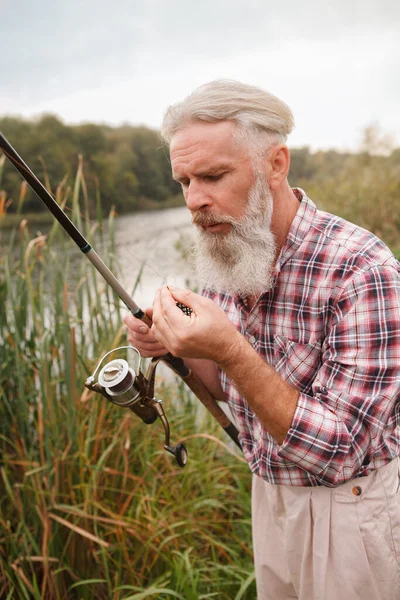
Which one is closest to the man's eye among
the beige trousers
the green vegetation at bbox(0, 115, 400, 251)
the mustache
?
the mustache

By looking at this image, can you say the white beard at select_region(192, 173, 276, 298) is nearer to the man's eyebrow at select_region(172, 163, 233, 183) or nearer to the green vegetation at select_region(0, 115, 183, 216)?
the man's eyebrow at select_region(172, 163, 233, 183)

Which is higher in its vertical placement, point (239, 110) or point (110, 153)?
point (110, 153)

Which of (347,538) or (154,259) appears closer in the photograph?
(347,538)

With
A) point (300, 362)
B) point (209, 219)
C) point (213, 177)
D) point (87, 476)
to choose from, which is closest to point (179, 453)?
point (300, 362)

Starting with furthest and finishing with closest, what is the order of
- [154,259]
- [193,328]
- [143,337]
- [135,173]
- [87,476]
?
[135,173] → [154,259] → [87,476] → [143,337] → [193,328]

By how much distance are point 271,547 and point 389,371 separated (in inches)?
35.3

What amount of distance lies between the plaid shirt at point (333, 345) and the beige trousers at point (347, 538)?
0.07m

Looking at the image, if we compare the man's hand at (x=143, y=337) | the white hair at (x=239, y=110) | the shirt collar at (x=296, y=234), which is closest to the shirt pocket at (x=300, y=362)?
the shirt collar at (x=296, y=234)

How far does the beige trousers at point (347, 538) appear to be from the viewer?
1.47 metres

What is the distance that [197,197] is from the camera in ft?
4.99

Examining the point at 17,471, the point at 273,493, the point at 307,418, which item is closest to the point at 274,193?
the point at 307,418

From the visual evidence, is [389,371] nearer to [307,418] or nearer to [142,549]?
[307,418]

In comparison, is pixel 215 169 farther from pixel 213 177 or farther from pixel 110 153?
pixel 110 153

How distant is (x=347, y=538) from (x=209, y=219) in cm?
105
